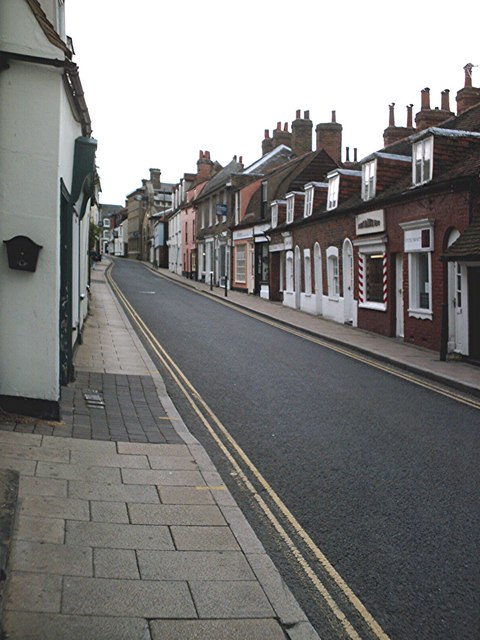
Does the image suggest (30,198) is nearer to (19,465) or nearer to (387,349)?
(19,465)

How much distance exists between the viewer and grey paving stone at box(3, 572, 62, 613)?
4.21 metres

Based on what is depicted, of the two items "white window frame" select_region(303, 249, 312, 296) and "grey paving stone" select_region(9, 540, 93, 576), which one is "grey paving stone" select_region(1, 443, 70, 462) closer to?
"grey paving stone" select_region(9, 540, 93, 576)

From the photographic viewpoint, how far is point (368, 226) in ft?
74.7

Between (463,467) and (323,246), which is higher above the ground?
(323,246)

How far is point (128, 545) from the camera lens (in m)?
5.29

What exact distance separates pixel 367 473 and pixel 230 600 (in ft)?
11.4

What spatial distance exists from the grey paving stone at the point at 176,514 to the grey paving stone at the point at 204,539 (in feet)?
0.43

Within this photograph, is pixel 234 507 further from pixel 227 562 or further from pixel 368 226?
pixel 368 226

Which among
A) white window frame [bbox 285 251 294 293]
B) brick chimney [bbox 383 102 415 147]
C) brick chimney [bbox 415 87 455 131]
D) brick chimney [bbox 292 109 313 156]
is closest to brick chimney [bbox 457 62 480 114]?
brick chimney [bbox 415 87 455 131]

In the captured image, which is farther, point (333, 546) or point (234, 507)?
point (234, 507)

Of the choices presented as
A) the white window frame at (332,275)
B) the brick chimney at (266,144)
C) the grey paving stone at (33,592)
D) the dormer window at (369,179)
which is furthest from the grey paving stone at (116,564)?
the brick chimney at (266,144)

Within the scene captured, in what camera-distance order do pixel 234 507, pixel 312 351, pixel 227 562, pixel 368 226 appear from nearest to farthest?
pixel 227 562, pixel 234 507, pixel 312 351, pixel 368 226

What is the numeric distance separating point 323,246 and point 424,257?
866 cm

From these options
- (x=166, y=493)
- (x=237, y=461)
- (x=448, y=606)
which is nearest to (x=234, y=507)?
(x=166, y=493)
